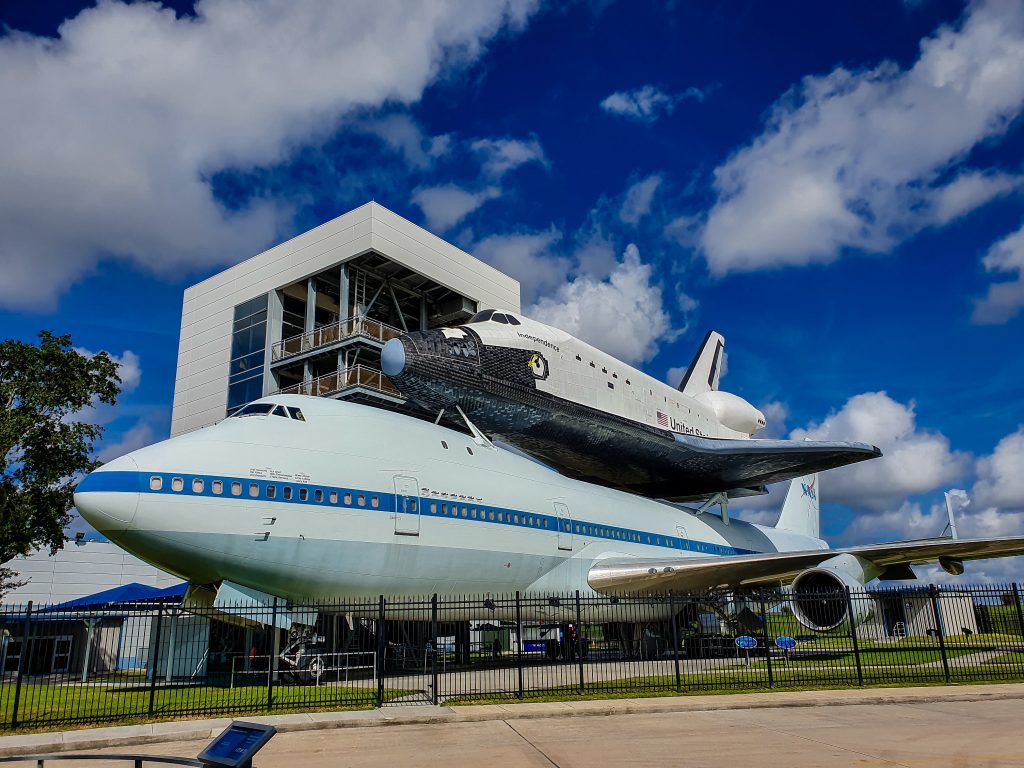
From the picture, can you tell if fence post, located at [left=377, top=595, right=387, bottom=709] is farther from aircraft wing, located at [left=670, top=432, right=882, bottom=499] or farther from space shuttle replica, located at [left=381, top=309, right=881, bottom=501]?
aircraft wing, located at [left=670, top=432, right=882, bottom=499]

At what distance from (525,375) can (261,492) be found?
29.7 feet

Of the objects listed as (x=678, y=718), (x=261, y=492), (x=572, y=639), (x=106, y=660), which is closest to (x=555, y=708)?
(x=678, y=718)

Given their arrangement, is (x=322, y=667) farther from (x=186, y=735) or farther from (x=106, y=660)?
(x=106, y=660)

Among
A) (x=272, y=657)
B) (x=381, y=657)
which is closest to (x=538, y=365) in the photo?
(x=381, y=657)

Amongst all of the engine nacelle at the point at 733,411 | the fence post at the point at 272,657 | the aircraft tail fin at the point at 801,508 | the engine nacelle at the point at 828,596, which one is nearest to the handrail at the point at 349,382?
the engine nacelle at the point at 733,411

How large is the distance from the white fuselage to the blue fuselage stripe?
0.07 feet

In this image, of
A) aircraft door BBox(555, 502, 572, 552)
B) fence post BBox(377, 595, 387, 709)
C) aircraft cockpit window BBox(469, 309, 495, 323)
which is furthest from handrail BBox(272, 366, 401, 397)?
fence post BBox(377, 595, 387, 709)

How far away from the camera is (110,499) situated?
42.9 feet

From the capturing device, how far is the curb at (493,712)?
33.5 feet

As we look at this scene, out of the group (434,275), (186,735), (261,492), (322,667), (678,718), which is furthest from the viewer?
(434,275)

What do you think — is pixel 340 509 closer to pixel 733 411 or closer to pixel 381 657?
pixel 381 657

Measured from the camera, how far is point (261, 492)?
47.4 feet

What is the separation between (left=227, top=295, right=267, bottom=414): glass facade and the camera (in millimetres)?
31656

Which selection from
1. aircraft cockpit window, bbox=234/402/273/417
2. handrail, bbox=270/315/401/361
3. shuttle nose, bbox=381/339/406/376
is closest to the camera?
aircraft cockpit window, bbox=234/402/273/417
